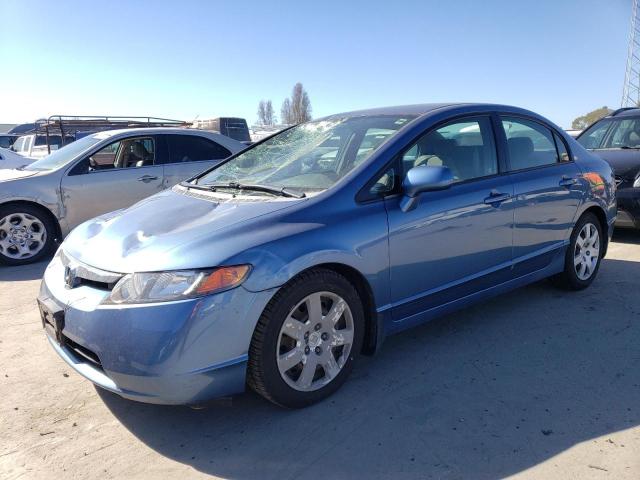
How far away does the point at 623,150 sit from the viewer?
7004mm

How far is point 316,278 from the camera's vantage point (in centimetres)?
273

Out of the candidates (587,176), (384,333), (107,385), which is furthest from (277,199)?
(587,176)

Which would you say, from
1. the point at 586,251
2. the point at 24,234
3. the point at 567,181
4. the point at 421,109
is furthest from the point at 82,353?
the point at 24,234

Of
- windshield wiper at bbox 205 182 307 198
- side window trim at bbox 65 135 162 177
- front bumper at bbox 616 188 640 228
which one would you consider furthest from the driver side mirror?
side window trim at bbox 65 135 162 177

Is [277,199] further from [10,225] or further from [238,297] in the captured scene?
[10,225]

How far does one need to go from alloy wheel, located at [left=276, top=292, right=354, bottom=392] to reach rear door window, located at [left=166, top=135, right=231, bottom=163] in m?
5.04

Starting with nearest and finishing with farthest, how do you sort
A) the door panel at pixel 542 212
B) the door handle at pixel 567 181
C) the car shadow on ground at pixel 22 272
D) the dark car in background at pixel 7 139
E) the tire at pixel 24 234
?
1. the door panel at pixel 542 212
2. the door handle at pixel 567 181
3. the car shadow on ground at pixel 22 272
4. the tire at pixel 24 234
5. the dark car in background at pixel 7 139

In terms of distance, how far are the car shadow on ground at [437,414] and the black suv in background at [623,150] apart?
9.37 ft

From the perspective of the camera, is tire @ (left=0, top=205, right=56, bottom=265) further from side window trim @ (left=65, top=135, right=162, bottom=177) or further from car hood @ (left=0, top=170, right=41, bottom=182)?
A: side window trim @ (left=65, top=135, right=162, bottom=177)

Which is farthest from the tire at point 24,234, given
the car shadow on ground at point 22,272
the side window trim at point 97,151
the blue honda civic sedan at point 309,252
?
the blue honda civic sedan at point 309,252

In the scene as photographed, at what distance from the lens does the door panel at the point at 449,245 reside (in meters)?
3.12

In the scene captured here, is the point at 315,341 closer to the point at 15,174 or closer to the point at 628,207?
the point at 628,207

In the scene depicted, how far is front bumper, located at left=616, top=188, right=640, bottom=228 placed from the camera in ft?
20.1

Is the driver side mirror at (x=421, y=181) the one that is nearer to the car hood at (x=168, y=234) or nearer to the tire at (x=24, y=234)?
the car hood at (x=168, y=234)
